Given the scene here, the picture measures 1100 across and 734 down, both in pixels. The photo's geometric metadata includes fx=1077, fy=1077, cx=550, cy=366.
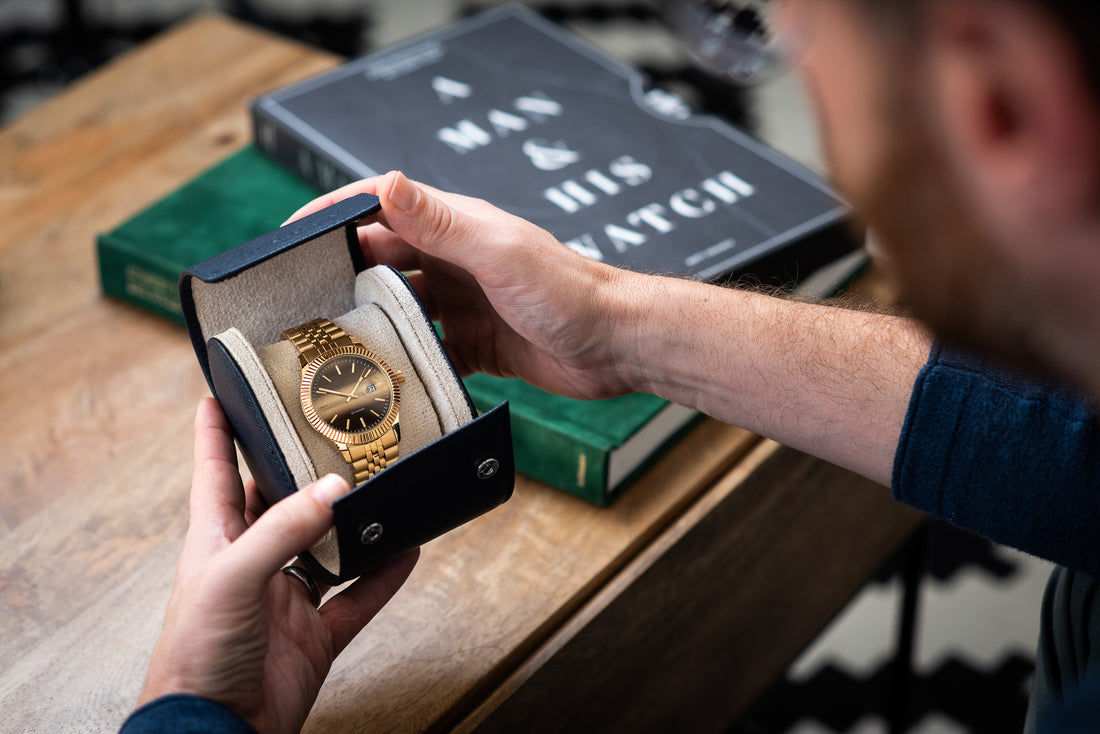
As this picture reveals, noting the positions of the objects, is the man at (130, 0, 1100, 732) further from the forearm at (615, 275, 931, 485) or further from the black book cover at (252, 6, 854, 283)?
the black book cover at (252, 6, 854, 283)

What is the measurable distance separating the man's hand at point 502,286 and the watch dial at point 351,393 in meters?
0.12

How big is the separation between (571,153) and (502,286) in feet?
0.90

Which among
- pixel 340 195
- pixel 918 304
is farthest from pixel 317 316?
pixel 918 304

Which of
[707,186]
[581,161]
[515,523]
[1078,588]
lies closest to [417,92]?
[581,161]

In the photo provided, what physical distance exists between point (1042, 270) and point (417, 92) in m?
0.78

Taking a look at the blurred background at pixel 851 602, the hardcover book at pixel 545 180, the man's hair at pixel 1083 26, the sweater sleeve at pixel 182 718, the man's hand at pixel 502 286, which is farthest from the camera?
the blurred background at pixel 851 602

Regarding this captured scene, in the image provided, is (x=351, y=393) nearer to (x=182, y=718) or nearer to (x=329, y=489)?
(x=329, y=489)

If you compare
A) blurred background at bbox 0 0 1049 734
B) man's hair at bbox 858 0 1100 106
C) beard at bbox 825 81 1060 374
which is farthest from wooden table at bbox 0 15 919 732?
man's hair at bbox 858 0 1100 106

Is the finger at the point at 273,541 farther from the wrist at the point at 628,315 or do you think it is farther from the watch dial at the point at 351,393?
the wrist at the point at 628,315

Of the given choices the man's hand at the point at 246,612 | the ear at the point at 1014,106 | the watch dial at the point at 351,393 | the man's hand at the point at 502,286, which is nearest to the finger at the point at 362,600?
the man's hand at the point at 246,612

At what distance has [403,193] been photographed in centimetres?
74

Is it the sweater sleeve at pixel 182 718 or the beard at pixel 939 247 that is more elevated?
the beard at pixel 939 247

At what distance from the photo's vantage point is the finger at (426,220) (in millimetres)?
745

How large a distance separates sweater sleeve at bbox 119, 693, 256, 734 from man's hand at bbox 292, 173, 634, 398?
346 mm
